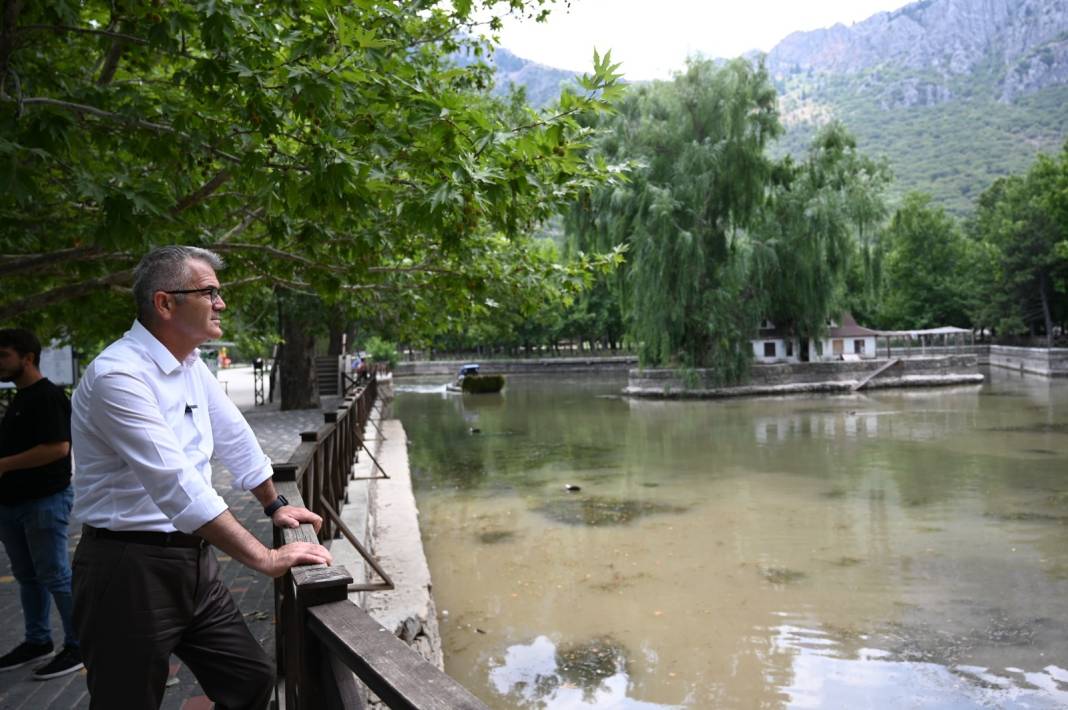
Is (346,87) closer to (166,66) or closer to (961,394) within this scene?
(166,66)

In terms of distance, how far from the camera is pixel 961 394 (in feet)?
116

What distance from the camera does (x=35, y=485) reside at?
4277 millimetres

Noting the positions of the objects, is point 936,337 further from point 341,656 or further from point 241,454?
point 341,656

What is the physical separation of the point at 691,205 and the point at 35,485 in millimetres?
31141

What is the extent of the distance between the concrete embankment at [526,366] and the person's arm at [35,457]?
184 ft

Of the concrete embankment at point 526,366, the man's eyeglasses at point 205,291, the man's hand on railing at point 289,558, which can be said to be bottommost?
the concrete embankment at point 526,366

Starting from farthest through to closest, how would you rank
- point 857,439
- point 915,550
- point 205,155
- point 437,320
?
point 857,439 → point 437,320 → point 915,550 → point 205,155

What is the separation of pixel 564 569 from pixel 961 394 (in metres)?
31.0

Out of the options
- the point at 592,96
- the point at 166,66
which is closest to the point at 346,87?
the point at 592,96

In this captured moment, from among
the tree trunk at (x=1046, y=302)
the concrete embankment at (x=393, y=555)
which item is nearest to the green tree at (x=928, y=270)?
the tree trunk at (x=1046, y=302)

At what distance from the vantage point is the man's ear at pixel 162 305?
2.39 metres

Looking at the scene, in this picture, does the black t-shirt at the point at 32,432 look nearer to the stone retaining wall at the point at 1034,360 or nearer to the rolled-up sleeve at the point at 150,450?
the rolled-up sleeve at the point at 150,450

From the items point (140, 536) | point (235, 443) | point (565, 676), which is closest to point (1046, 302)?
point (565, 676)

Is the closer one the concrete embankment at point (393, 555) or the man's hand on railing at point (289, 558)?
the man's hand on railing at point (289, 558)
